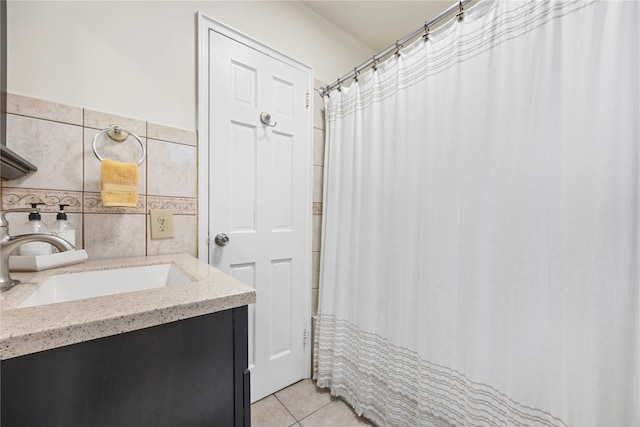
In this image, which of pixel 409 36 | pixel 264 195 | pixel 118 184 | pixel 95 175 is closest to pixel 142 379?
pixel 118 184

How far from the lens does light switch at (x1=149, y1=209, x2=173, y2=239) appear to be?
3.73ft

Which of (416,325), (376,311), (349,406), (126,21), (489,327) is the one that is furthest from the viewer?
(349,406)

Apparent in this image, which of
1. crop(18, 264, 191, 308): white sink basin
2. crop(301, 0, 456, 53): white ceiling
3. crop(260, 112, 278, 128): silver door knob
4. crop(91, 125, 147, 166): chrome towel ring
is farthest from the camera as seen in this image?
crop(301, 0, 456, 53): white ceiling

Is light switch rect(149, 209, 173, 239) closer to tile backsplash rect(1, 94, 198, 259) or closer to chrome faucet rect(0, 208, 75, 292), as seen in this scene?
tile backsplash rect(1, 94, 198, 259)

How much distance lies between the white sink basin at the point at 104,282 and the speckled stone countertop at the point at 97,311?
0.15 ft

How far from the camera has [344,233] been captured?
5.04 ft

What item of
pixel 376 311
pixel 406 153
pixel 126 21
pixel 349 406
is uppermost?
pixel 126 21

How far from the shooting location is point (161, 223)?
1.16 metres

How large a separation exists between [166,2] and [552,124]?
5.26 feet

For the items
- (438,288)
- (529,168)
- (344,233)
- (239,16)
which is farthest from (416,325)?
(239,16)

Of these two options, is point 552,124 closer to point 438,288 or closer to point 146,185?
point 438,288

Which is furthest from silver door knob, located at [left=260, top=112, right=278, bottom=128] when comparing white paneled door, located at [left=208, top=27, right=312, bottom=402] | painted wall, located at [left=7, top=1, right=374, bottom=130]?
painted wall, located at [left=7, top=1, right=374, bottom=130]

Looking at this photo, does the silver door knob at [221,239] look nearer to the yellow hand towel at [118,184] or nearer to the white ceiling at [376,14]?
the yellow hand towel at [118,184]

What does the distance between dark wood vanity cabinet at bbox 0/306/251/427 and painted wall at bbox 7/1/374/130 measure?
97 cm
